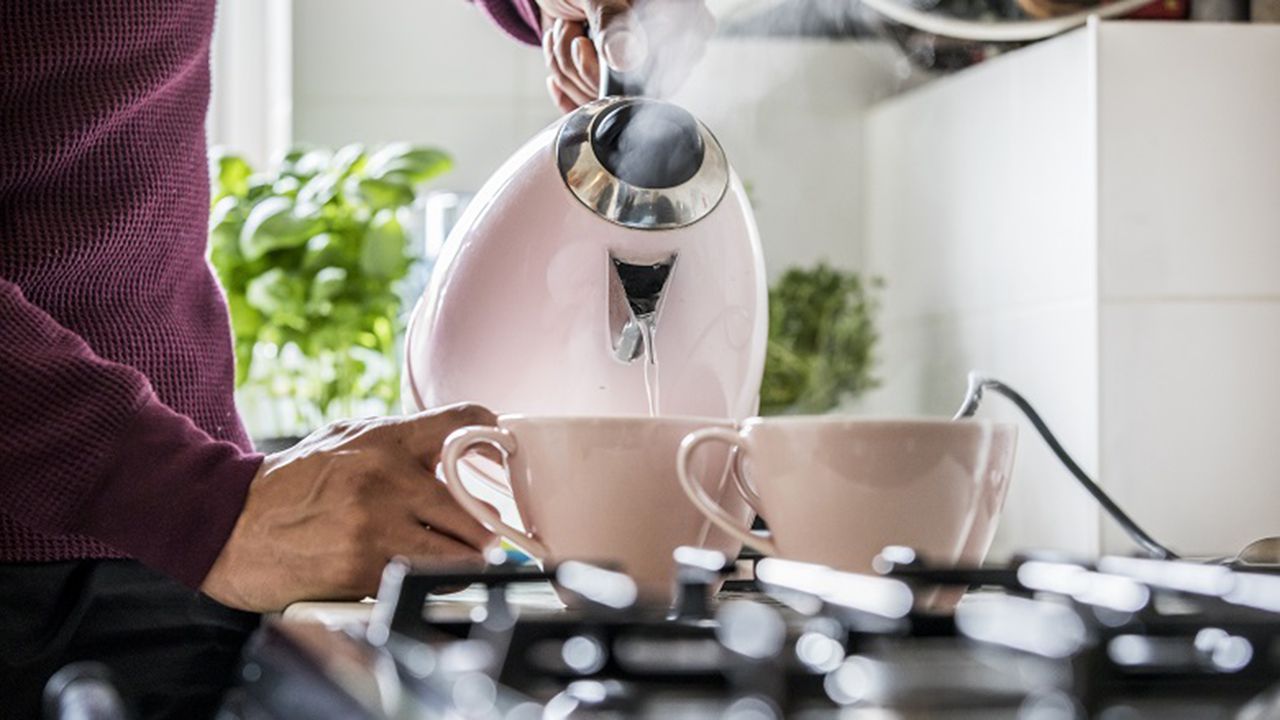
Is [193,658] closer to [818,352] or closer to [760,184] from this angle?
[818,352]

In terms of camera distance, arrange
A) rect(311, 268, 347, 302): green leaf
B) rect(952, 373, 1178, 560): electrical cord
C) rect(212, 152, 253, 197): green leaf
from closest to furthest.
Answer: rect(952, 373, 1178, 560): electrical cord < rect(311, 268, 347, 302): green leaf < rect(212, 152, 253, 197): green leaf

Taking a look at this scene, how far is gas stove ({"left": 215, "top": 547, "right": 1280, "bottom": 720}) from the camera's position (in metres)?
0.27

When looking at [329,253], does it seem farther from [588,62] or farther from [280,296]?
[588,62]

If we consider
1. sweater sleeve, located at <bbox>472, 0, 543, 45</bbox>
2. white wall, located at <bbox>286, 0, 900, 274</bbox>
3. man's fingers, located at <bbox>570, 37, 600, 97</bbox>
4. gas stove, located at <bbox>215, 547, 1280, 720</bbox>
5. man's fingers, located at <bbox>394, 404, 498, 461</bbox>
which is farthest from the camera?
white wall, located at <bbox>286, 0, 900, 274</bbox>

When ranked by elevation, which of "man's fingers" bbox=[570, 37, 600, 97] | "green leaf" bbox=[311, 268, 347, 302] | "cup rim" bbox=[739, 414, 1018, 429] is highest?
"man's fingers" bbox=[570, 37, 600, 97]

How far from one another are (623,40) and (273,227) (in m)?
0.85

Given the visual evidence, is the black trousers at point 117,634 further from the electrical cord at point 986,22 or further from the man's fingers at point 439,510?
the electrical cord at point 986,22

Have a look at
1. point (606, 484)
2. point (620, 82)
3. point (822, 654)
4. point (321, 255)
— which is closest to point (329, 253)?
point (321, 255)

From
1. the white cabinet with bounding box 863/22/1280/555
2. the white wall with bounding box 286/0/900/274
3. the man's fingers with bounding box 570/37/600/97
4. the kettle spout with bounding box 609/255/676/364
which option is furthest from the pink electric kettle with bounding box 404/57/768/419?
the white wall with bounding box 286/0/900/274

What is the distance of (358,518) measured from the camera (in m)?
0.63

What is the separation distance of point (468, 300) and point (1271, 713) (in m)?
0.51

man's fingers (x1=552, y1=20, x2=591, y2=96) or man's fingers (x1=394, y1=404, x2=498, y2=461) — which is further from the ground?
man's fingers (x1=552, y1=20, x2=591, y2=96)

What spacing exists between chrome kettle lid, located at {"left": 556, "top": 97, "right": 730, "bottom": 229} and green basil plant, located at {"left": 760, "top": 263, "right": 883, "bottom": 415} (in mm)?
1072

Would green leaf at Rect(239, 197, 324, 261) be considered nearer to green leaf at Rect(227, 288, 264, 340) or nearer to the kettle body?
green leaf at Rect(227, 288, 264, 340)
